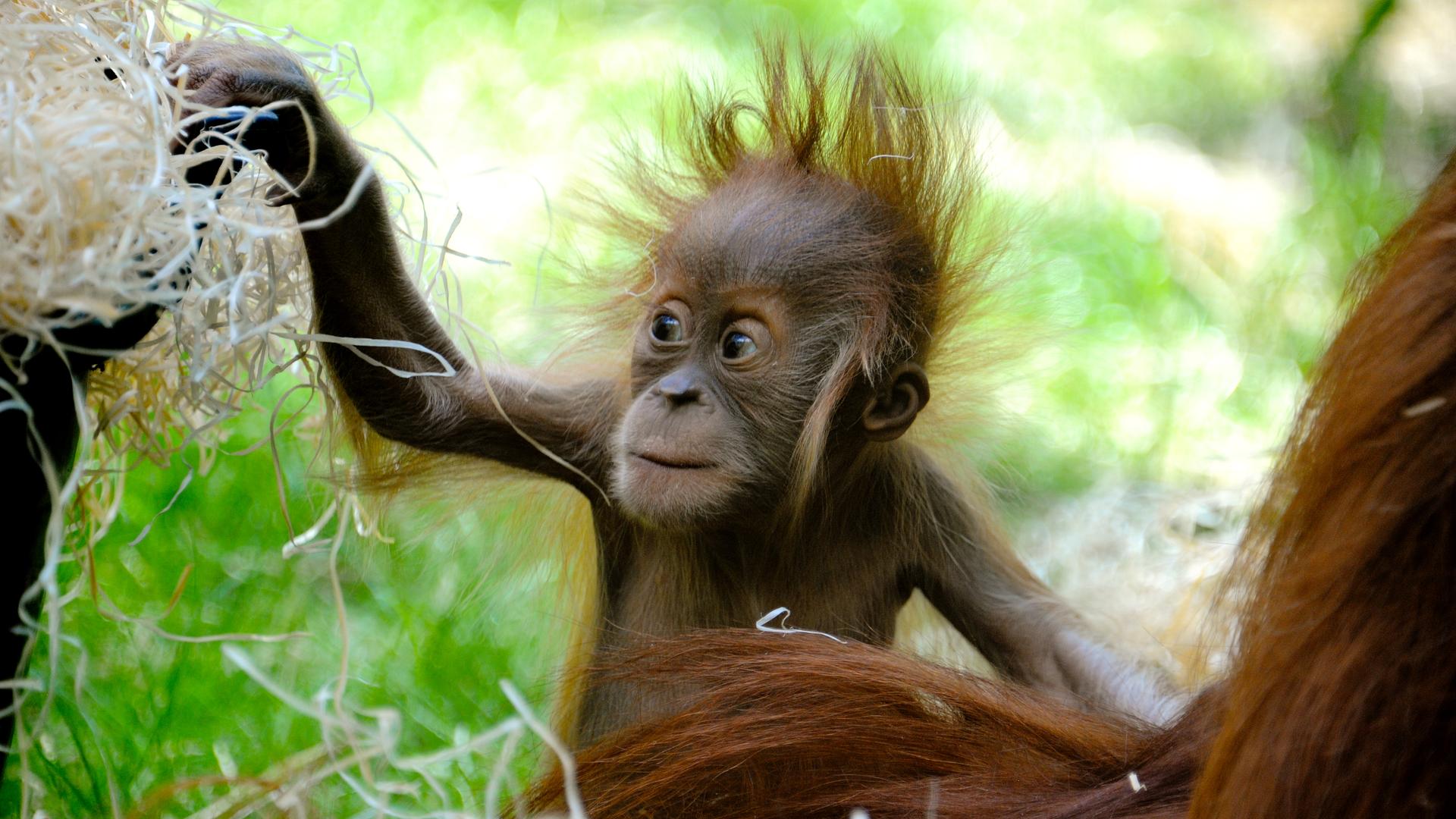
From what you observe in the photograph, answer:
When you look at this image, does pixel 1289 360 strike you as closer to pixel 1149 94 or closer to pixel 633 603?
pixel 1149 94

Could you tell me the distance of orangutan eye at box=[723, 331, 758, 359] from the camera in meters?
2.00

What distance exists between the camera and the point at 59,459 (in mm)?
1390

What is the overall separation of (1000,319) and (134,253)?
1455 millimetres

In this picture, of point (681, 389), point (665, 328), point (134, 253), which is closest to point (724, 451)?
point (681, 389)

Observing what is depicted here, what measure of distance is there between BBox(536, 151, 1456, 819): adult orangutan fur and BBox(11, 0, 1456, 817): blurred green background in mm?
374

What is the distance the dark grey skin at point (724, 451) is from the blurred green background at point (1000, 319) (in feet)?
0.71

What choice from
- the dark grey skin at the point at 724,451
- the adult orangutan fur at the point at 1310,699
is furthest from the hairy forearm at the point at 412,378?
the adult orangutan fur at the point at 1310,699

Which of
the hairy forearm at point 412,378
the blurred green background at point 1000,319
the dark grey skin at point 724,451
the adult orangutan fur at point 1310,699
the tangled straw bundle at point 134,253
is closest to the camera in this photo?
the adult orangutan fur at point 1310,699

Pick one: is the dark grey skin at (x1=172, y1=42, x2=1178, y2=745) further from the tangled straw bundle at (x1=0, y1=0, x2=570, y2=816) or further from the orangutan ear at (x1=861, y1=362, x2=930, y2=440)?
the tangled straw bundle at (x1=0, y1=0, x2=570, y2=816)

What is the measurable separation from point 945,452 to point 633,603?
59cm

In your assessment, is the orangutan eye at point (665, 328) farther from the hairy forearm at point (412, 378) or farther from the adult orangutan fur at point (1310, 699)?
the adult orangutan fur at point (1310, 699)

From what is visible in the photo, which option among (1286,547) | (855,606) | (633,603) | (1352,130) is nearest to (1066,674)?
(855,606)

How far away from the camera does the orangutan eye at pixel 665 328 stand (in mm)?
2051

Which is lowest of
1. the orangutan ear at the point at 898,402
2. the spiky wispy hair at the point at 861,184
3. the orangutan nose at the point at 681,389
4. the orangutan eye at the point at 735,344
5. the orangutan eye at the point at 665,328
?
the orangutan nose at the point at 681,389
